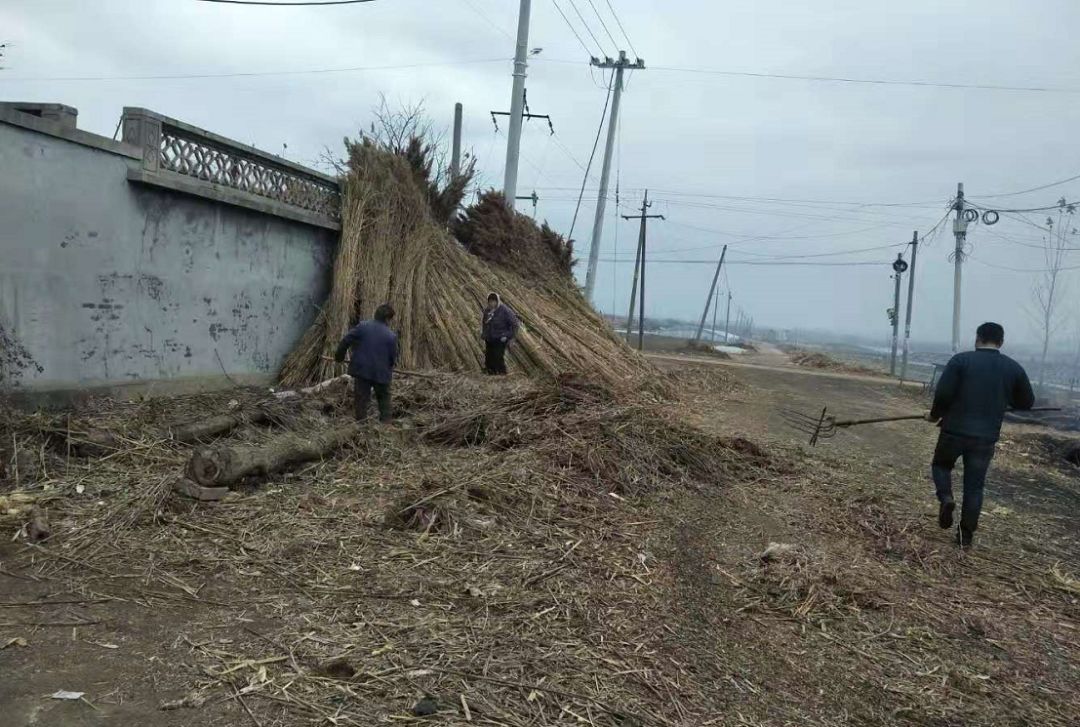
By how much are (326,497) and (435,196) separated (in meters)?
8.80

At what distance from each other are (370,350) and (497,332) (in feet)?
10.5

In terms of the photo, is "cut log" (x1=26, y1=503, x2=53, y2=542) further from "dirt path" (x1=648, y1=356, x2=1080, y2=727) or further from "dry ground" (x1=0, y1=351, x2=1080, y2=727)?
"dirt path" (x1=648, y1=356, x2=1080, y2=727)

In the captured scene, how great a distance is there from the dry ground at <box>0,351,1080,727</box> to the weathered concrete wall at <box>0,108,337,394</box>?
2.13 meters

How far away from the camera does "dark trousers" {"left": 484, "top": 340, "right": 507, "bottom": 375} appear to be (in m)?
10.7

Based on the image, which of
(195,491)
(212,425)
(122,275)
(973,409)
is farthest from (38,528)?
(973,409)

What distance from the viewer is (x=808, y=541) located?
5176 mm

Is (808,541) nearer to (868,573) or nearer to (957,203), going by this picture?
(868,573)

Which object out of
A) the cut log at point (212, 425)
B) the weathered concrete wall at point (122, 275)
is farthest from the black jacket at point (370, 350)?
the weathered concrete wall at point (122, 275)

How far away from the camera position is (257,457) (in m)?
5.57

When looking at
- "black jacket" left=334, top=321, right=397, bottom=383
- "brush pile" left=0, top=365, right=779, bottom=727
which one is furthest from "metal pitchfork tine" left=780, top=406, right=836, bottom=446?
"black jacket" left=334, top=321, right=397, bottom=383

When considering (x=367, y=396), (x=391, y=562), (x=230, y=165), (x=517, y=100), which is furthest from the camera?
(x=517, y=100)

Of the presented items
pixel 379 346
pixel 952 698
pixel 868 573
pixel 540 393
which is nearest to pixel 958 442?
pixel 868 573

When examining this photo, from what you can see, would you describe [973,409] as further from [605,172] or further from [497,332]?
[605,172]

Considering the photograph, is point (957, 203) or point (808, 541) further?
point (957, 203)
